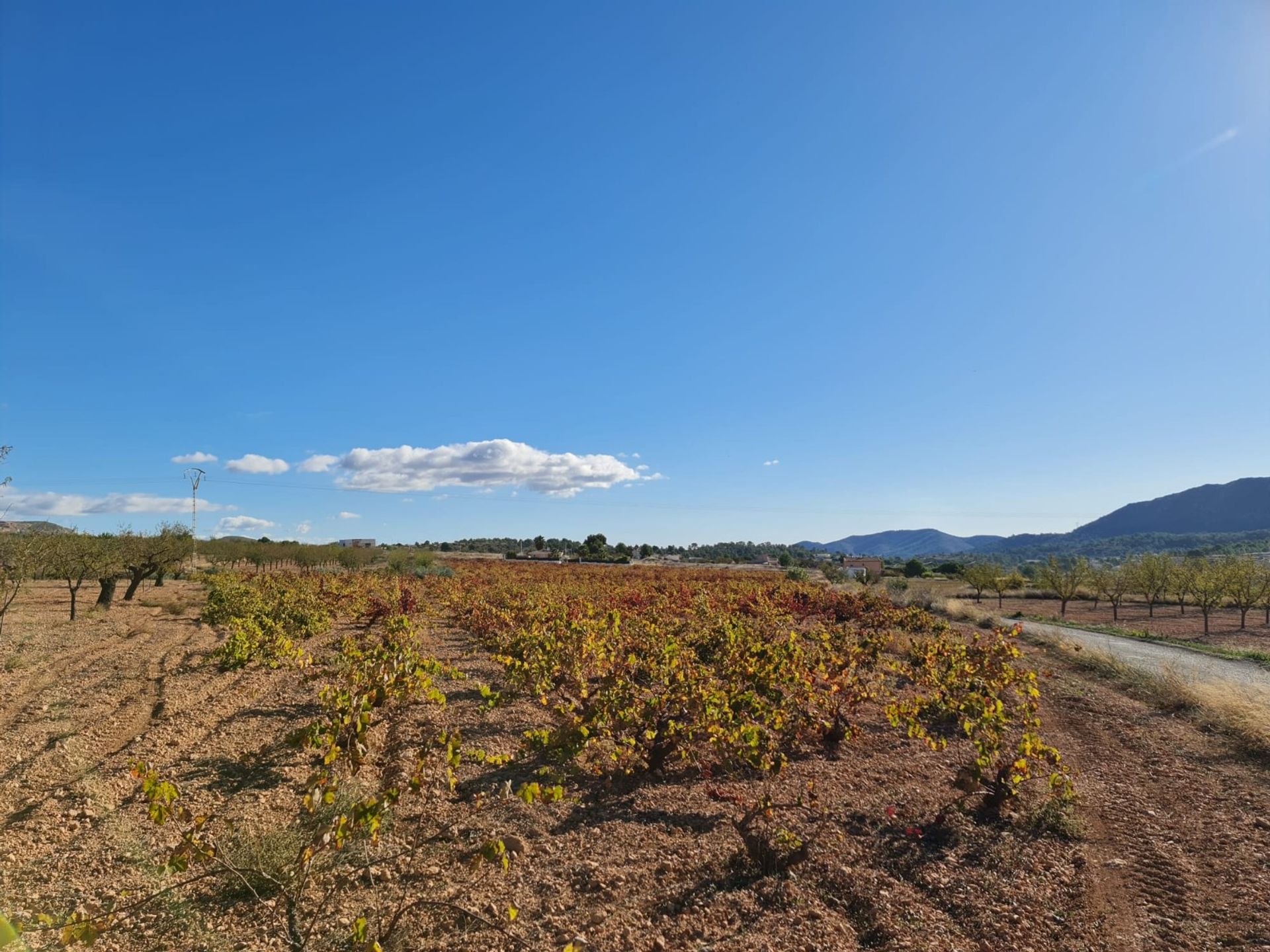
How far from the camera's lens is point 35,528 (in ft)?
68.2

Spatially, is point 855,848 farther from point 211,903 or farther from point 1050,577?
point 1050,577

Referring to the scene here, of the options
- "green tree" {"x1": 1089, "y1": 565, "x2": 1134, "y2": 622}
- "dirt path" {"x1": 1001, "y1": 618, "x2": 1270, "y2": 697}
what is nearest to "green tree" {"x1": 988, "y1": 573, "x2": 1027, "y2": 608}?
"green tree" {"x1": 1089, "y1": 565, "x2": 1134, "y2": 622}

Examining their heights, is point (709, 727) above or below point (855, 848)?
above

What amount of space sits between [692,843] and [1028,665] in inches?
508

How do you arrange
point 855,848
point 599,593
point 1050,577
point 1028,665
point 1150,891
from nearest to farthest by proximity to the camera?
point 1150,891, point 855,848, point 1028,665, point 599,593, point 1050,577

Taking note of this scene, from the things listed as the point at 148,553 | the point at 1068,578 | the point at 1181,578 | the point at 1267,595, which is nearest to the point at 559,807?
the point at 148,553

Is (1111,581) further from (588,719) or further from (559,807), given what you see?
Answer: (559,807)

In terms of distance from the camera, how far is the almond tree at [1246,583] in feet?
82.9

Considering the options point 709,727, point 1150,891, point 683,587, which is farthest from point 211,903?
point 683,587

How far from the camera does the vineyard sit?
436 centimetres

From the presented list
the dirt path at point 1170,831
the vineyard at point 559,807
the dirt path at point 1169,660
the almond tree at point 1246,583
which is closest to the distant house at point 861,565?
the almond tree at point 1246,583

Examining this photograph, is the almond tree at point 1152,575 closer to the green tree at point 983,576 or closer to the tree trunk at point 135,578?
the green tree at point 983,576

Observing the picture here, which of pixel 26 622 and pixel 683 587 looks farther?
pixel 683 587

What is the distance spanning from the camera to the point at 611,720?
735 centimetres
